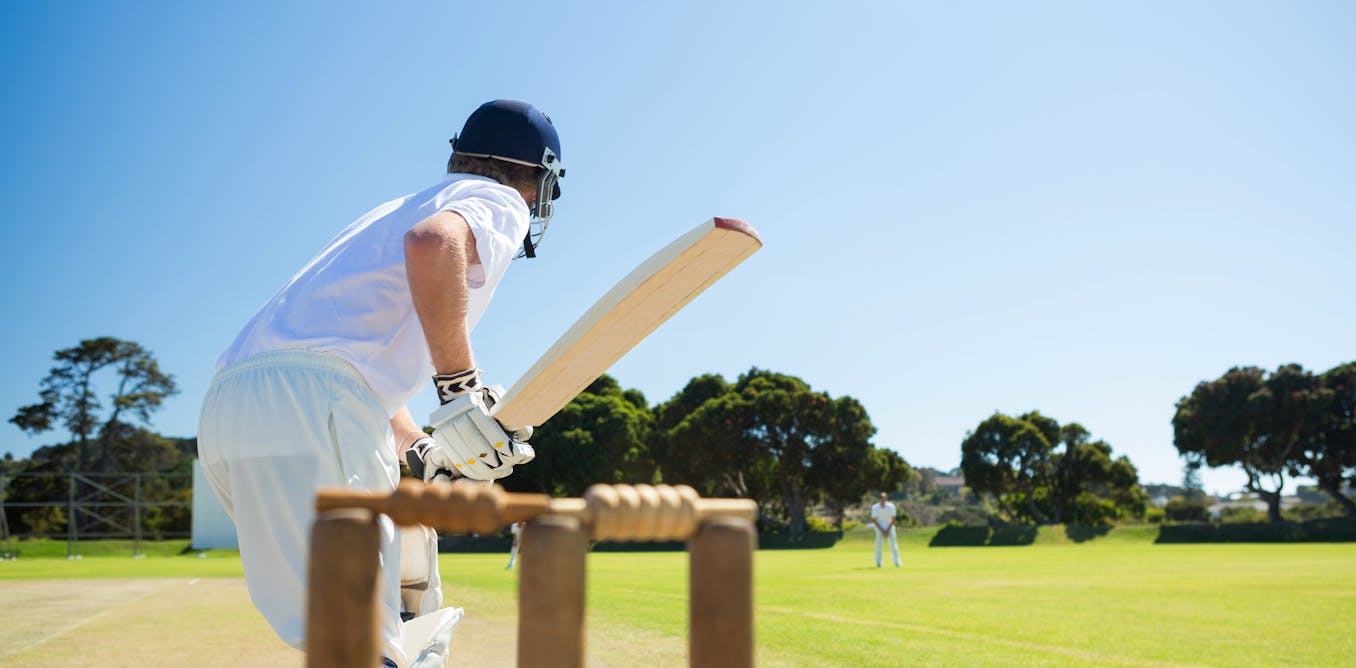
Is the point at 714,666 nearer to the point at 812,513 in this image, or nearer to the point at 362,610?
the point at 362,610

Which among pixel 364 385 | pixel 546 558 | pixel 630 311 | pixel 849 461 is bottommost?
pixel 849 461

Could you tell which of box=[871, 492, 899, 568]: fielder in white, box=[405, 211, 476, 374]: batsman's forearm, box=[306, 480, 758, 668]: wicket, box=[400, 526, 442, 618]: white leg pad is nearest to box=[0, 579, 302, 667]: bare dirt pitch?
box=[400, 526, 442, 618]: white leg pad

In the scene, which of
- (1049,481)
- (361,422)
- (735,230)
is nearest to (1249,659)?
(735,230)

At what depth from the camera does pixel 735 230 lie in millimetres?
2205

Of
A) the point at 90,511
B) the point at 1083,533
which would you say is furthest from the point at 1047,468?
the point at 90,511

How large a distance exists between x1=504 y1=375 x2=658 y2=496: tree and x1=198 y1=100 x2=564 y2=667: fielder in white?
3870cm

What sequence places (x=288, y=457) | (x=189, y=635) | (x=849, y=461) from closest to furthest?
(x=288, y=457), (x=189, y=635), (x=849, y=461)

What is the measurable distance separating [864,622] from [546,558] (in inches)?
262

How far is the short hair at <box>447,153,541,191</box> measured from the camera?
9.13 ft

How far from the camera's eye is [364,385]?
2217 millimetres

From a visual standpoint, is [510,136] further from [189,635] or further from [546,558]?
[189,635]

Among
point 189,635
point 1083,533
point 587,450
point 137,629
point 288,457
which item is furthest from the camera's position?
point 587,450

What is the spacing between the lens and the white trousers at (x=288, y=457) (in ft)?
6.55

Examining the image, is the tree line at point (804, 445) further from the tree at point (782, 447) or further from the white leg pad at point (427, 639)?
the white leg pad at point (427, 639)
